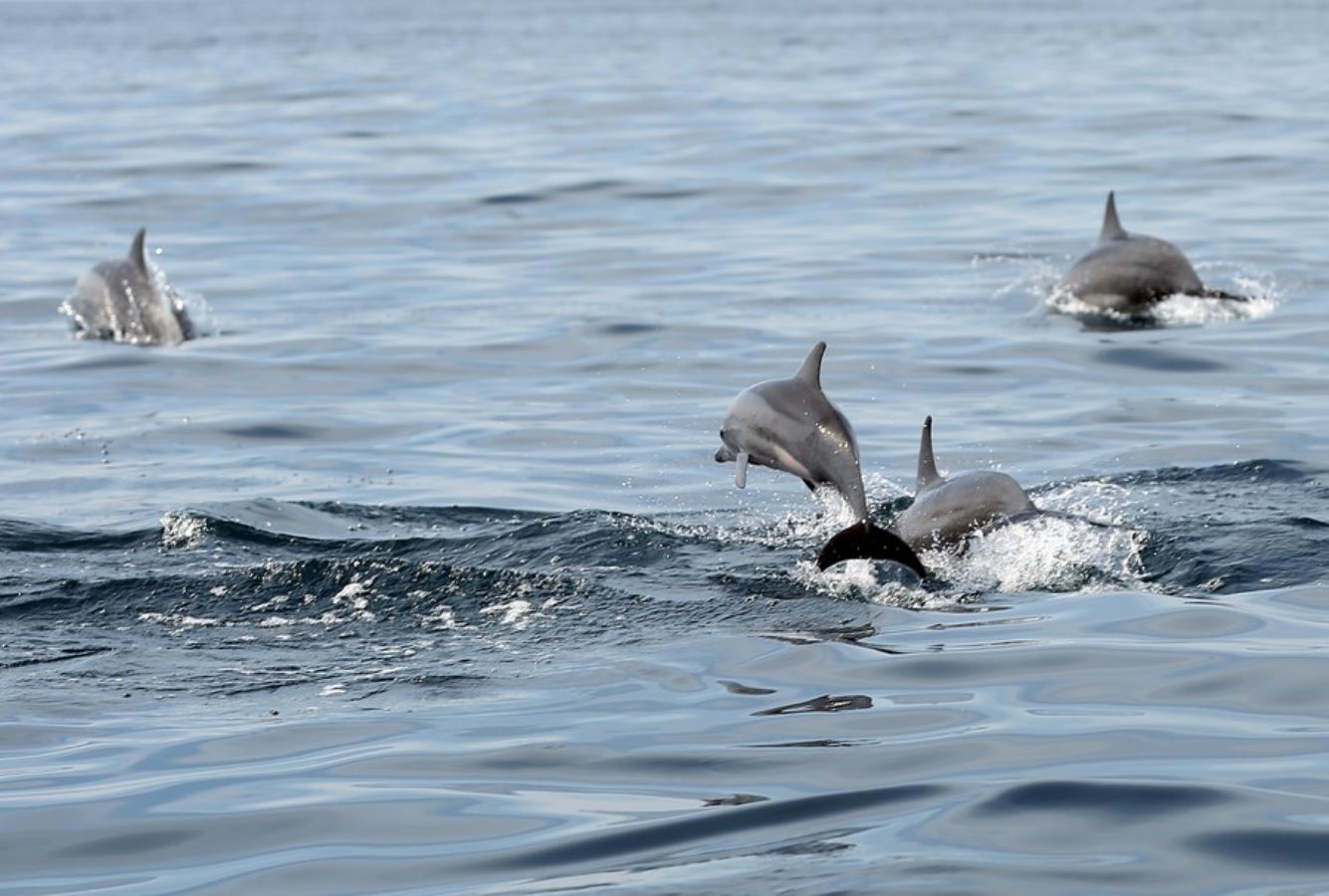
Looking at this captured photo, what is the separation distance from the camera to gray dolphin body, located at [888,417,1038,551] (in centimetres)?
1020

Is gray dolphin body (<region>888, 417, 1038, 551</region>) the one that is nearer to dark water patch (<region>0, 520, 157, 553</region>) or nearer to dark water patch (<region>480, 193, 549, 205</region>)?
dark water patch (<region>0, 520, 157, 553</region>)

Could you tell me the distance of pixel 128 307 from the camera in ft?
60.7

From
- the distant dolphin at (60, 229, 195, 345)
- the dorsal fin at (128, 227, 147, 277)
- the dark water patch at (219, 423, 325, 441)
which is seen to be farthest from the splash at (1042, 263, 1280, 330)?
the dorsal fin at (128, 227, 147, 277)

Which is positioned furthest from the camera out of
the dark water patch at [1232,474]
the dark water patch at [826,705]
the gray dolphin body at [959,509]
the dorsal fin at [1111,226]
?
the dorsal fin at [1111,226]

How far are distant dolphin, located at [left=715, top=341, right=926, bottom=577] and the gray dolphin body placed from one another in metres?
0.23

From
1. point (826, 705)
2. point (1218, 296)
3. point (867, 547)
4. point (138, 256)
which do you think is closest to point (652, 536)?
point (867, 547)

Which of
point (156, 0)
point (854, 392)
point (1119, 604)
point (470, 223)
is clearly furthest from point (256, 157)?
point (156, 0)

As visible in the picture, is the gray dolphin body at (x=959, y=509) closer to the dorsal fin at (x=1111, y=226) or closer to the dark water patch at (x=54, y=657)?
the dark water patch at (x=54, y=657)

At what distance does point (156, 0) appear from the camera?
117m

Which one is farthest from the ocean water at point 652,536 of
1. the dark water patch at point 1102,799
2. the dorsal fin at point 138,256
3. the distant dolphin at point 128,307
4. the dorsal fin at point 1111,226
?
the dorsal fin at point 1111,226

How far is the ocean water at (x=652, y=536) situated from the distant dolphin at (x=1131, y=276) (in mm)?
399

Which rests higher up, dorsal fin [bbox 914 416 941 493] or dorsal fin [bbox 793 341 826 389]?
dorsal fin [bbox 793 341 826 389]

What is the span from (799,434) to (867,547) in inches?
44.7

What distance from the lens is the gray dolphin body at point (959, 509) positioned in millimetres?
10195
